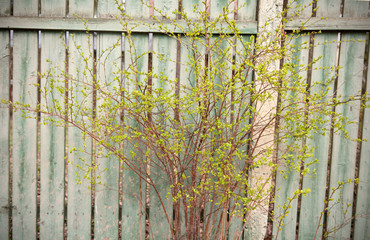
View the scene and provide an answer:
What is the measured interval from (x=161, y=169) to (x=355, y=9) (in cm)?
198

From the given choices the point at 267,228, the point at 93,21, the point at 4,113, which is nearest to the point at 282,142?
the point at 267,228

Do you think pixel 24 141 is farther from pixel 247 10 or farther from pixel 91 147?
pixel 247 10

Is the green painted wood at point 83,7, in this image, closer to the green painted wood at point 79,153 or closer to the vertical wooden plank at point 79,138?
the vertical wooden plank at point 79,138

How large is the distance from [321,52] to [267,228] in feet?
4.91

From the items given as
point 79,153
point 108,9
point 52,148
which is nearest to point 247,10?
point 108,9

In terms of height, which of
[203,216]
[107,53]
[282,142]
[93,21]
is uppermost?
[93,21]

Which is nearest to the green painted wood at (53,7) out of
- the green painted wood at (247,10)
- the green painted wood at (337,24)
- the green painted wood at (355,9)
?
the green painted wood at (247,10)

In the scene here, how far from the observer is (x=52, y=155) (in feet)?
7.92

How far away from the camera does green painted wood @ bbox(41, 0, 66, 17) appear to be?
7.77ft

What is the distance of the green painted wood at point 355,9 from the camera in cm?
225

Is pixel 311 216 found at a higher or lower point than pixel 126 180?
lower

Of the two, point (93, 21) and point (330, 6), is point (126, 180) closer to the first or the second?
point (93, 21)

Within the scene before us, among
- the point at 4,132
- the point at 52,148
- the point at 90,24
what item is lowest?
the point at 52,148

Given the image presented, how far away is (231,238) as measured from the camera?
2.38 meters
